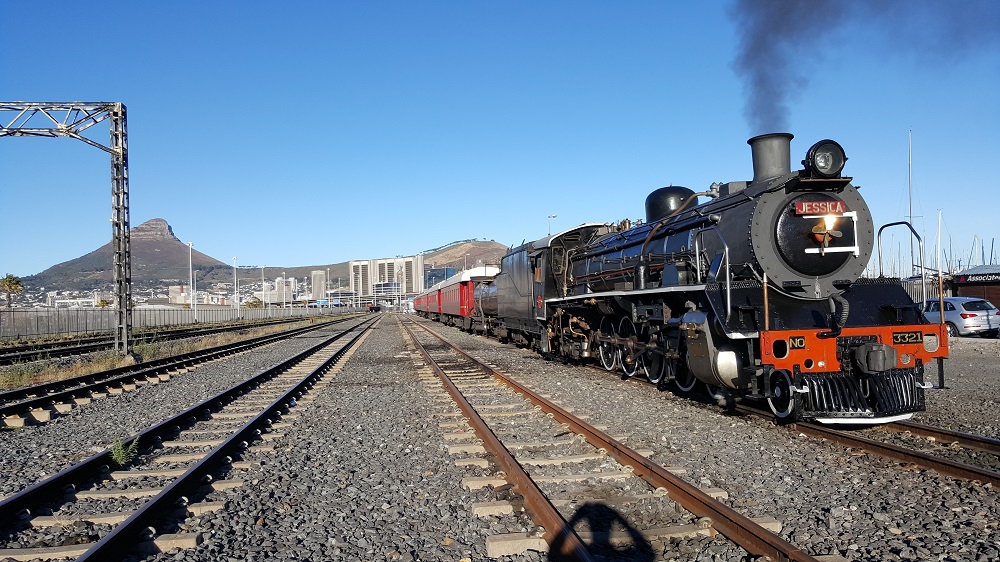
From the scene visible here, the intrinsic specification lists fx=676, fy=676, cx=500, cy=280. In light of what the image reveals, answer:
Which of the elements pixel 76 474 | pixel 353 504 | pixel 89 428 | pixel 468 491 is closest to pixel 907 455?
pixel 468 491

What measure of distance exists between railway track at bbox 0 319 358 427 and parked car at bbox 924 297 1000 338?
21.2 meters

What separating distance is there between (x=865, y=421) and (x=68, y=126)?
59.9 feet

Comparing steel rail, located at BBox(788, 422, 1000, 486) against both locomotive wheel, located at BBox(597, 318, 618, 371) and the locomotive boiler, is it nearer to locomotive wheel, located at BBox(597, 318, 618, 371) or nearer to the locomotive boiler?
Result: the locomotive boiler

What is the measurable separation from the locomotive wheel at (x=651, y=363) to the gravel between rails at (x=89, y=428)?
24.5ft

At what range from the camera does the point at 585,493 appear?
534 centimetres

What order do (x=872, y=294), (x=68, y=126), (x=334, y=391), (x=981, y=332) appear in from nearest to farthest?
(x=872, y=294) → (x=334, y=391) → (x=68, y=126) → (x=981, y=332)

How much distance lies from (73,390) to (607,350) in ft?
32.2

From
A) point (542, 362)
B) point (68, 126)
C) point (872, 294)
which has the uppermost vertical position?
point (68, 126)

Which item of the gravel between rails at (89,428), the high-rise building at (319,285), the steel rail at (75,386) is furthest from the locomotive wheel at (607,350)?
the high-rise building at (319,285)

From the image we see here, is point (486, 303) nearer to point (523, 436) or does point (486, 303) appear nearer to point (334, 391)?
point (334, 391)

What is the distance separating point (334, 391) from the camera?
1234 cm

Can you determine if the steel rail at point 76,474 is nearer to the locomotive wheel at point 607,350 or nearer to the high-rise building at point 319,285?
the locomotive wheel at point 607,350

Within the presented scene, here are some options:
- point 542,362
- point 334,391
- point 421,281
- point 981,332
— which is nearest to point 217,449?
point 334,391

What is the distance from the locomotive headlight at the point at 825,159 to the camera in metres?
8.09
